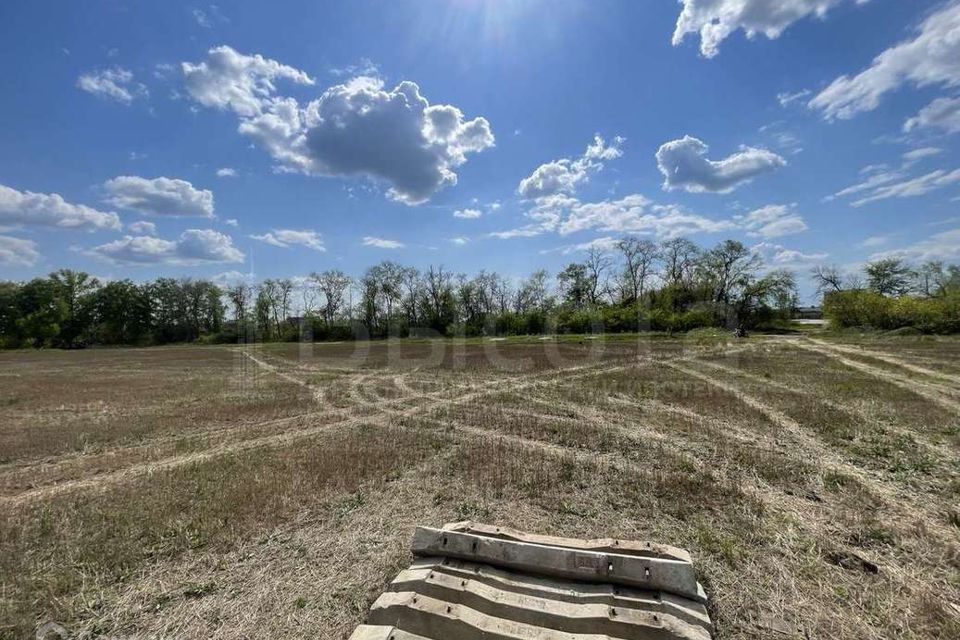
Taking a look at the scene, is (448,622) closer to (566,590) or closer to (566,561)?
(566,590)

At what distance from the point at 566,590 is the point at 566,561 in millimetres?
254

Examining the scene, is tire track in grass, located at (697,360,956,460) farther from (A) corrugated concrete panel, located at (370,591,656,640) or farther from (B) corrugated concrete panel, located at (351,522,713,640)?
(A) corrugated concrete panel, located at (370,591,656,640)

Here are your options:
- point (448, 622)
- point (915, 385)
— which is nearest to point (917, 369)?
point (915, 385)

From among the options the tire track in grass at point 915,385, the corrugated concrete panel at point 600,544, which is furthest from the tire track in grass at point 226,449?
the tire track in grass at point 915,385

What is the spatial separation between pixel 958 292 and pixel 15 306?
141 meters

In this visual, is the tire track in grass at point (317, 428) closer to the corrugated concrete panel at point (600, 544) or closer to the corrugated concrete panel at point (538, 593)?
the corrugated concrete panel at point (538, 593)

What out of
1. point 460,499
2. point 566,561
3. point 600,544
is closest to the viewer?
point 566,561

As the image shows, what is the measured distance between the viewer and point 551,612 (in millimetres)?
3506

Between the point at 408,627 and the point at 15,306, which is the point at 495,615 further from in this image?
the point at 15,306

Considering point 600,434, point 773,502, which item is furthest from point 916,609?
point 600,434

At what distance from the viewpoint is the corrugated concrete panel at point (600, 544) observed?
4230 mm

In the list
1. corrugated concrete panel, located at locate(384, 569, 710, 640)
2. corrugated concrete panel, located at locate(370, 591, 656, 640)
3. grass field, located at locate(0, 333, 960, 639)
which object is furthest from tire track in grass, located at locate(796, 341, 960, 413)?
corrugated concrete panel, located at locate(370, 591, 656, 640)

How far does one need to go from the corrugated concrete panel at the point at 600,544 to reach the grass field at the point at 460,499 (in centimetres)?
44

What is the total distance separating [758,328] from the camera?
60750 mm
